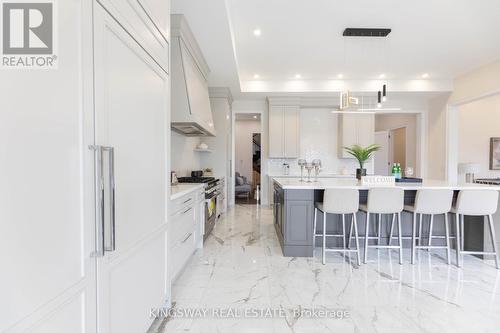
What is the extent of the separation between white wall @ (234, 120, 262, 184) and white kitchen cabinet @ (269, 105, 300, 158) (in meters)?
3.46

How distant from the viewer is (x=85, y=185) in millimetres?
1045

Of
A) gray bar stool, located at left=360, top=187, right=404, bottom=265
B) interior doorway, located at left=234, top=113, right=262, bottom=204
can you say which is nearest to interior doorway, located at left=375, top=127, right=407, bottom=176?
interior doorway, located at left=234, top=113, right=262, bottom=204

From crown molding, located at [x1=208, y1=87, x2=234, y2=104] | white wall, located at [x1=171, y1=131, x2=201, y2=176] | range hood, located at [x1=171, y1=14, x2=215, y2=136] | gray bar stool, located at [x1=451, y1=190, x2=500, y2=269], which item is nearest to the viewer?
gray bar stool, located at [x1=451, y1=190, x2=500, y2=269]

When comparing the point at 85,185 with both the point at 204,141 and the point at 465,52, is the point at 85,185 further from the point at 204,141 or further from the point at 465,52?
the point at 465,52

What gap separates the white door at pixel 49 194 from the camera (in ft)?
2.44

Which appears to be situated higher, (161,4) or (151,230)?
(161,4)

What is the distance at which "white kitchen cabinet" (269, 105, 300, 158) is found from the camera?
6656 mm

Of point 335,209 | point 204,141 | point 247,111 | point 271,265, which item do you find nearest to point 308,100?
point 247,111

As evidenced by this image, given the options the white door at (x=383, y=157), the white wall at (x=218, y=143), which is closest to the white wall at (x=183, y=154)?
the white wall at (x=218, y=143)

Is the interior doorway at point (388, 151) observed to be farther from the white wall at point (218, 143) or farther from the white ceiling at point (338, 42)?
the white wall at point (218, 143)

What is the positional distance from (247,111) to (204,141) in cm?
171

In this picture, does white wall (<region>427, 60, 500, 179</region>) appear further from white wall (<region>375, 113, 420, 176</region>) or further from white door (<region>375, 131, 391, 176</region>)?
white door (<region>375, 131, 391, 176</region>)

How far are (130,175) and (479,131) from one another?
837 cm

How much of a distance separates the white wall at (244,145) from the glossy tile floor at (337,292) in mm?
6772
